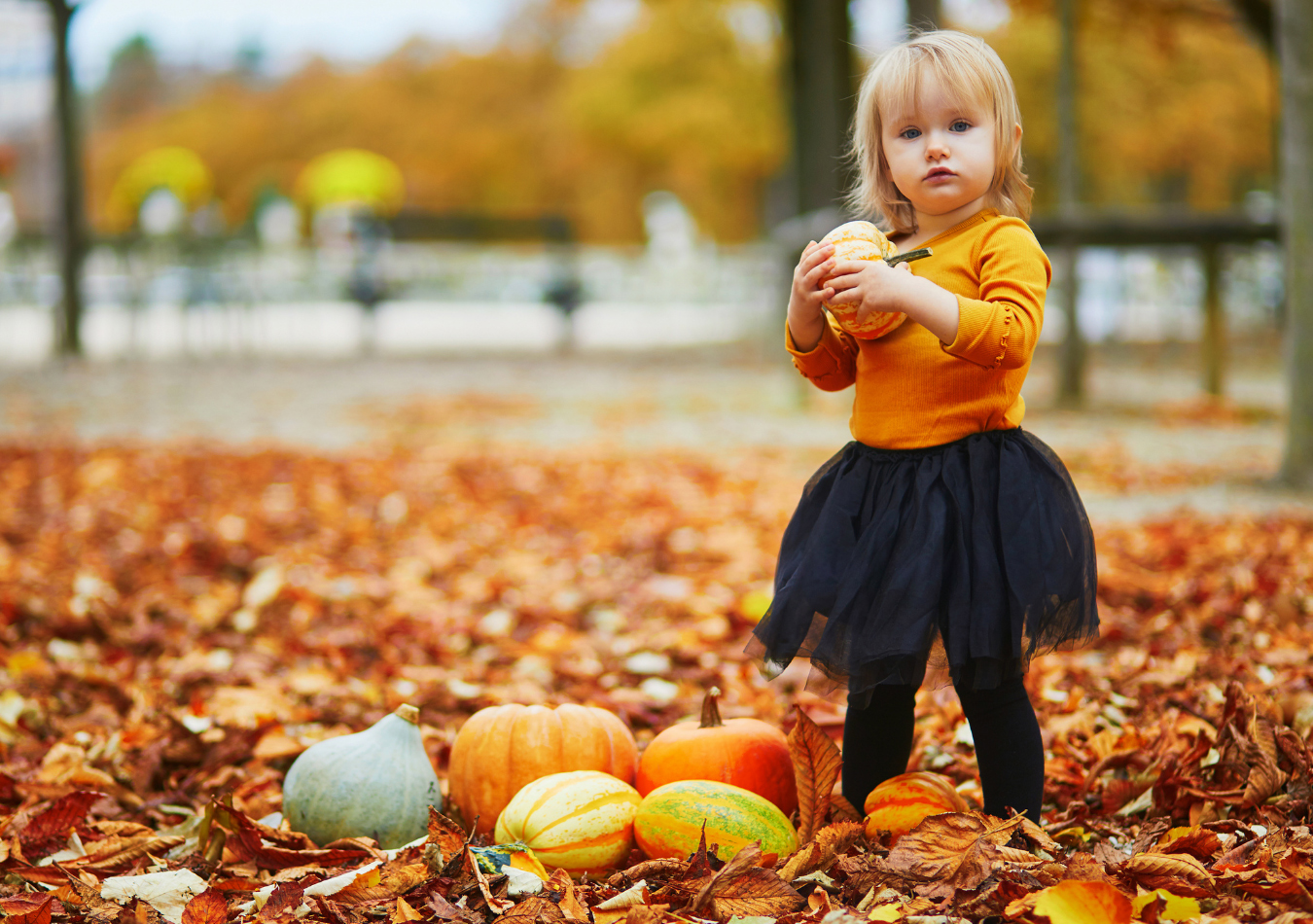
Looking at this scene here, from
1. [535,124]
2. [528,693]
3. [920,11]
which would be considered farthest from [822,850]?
[535,124]

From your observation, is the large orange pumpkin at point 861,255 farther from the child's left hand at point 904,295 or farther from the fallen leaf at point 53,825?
the fallen leaf at point 53,825

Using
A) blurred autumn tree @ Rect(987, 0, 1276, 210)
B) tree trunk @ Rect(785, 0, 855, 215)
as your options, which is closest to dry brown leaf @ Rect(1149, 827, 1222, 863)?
tree trunk @ Rect(785, 0, 855, 215)

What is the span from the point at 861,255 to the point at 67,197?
13.9 metres

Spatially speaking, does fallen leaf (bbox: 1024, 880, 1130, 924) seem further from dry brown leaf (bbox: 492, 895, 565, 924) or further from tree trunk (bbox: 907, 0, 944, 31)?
tree trunk (bbox: 907, 0, 944, 31)

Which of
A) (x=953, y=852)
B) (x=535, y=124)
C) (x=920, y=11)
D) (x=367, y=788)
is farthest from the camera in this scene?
(x=535, y=124)

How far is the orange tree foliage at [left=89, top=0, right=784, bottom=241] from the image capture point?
2478cm

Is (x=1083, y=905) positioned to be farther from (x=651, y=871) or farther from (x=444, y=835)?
(x=444, y=835)

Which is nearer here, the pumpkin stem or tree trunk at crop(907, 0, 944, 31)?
the pumpkin stem

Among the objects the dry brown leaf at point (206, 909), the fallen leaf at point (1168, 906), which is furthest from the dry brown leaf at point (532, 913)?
the fallen leaf at point (1168, 906)

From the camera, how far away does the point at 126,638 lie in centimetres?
356

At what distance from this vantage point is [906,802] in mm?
2025

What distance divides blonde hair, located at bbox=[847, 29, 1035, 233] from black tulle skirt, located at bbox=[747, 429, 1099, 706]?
399mm

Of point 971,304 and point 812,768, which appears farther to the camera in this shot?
point 812,768

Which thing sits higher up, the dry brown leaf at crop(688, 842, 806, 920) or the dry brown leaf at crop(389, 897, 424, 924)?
the dry brown leaf at crop(688, 842, 806, 920)
